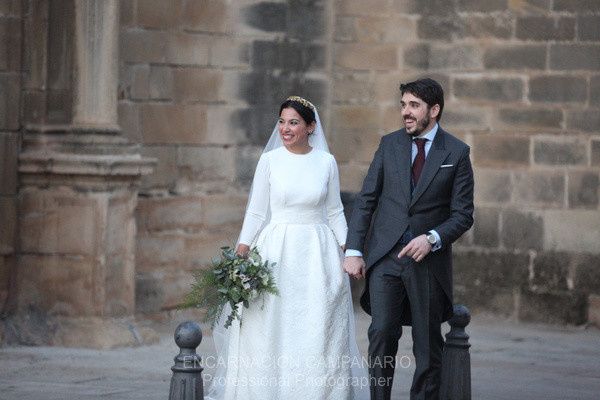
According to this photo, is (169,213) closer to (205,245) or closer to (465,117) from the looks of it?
(205,245)

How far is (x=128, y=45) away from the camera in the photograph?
12.2 meters

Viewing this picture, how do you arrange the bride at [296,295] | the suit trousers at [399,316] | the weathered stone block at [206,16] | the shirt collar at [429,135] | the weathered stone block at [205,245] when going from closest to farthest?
the suit trousers at [399,316] < the shirt collar at [429,135] < the bride at [296,295] < the weathered stone block at [206,16] < the weathered stone block at [205,245]

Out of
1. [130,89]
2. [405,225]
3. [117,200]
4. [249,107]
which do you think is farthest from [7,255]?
[405,225]

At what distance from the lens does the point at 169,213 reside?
12.6 m

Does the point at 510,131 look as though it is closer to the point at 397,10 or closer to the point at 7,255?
the point at 397,10

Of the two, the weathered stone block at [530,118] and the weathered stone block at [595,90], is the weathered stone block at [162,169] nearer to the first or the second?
the weathered stone block at [530,118]

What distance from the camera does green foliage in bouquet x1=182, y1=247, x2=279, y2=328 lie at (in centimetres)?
841

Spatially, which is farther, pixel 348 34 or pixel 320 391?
pixel 348 34

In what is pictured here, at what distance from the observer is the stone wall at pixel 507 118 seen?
1320 cm

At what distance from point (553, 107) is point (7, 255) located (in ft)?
15.6

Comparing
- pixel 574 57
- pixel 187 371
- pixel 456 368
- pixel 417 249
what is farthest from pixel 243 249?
pixel 574 57

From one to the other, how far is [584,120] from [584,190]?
1.91 feet

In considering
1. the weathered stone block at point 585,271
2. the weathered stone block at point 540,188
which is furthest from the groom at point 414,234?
the weathered stone block at point 540,188

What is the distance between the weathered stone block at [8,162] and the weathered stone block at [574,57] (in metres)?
4.61
